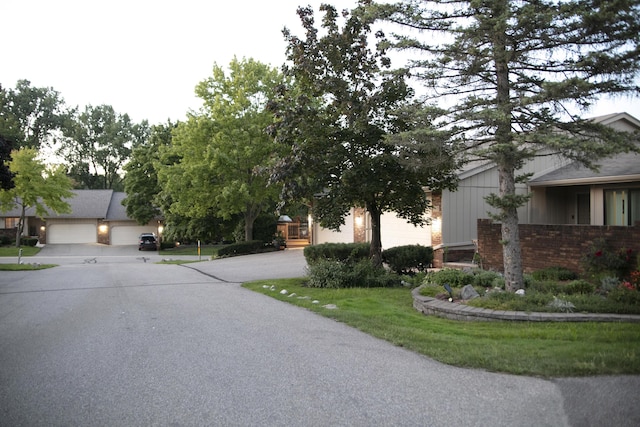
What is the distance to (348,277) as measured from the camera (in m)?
12.6

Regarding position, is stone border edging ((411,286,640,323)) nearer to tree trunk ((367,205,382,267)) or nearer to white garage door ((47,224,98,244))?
tree trunk ((367,205,382,267))

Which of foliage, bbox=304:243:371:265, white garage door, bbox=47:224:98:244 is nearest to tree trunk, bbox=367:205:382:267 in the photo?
foliage, bbox=304:243:371:265

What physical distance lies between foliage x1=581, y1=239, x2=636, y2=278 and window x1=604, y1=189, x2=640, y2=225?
4.08m

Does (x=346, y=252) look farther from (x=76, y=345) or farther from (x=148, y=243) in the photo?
(x=148, y=243)

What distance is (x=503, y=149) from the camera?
318 inches

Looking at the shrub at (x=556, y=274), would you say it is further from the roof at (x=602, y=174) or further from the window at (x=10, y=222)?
the window at (x=10, y=222)

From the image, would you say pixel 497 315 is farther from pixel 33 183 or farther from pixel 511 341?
pixel 33 183

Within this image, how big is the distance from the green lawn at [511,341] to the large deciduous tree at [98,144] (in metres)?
62.7

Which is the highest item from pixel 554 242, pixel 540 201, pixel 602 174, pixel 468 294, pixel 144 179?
pixel 144 179

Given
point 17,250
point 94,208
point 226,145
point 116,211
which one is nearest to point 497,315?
point 226,145

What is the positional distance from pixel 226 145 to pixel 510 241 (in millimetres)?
20109

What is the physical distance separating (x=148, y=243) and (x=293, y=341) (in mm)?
35901

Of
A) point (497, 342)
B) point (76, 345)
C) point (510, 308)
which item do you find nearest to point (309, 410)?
point (497, 342)

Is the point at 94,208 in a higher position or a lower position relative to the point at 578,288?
higher
